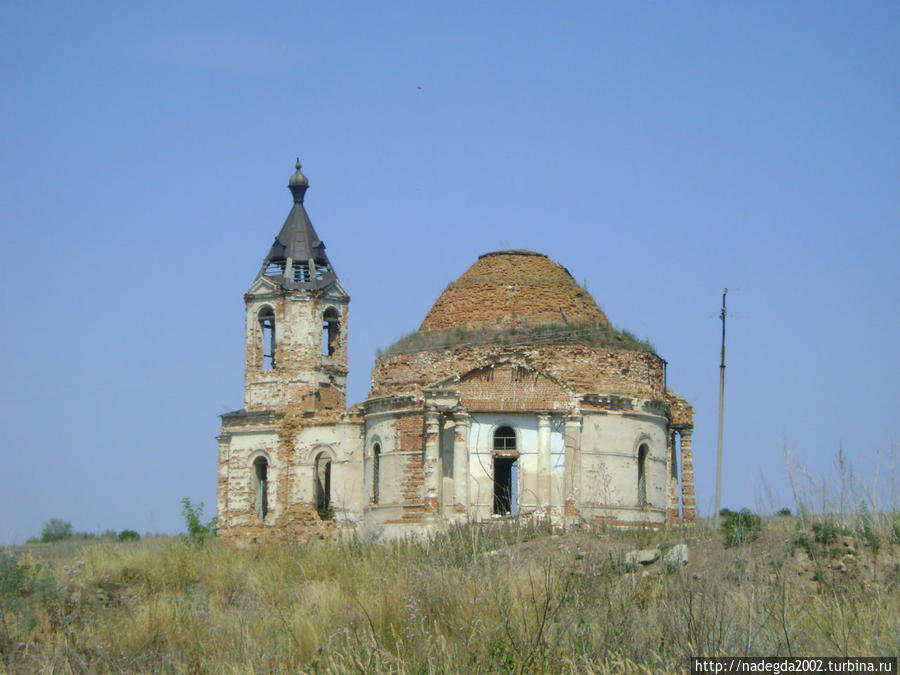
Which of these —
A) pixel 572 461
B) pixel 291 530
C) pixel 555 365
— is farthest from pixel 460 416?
pixel 291 530

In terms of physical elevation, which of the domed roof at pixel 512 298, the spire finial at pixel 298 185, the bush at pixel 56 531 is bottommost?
the bush at pixel 56 531

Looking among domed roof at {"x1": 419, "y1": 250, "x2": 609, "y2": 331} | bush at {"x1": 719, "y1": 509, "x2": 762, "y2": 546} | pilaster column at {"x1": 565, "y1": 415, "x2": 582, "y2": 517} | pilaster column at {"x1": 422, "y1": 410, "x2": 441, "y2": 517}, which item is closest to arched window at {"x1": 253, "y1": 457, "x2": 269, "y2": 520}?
domed roof at {"x1": 419, "y1": 250, "x2": 609, "y2": 331}

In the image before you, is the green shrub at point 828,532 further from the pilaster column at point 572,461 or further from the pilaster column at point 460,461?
the pilaster column at point 460,461

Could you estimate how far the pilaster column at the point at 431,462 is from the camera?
2648 cm

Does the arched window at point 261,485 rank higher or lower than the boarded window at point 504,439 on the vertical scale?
lower

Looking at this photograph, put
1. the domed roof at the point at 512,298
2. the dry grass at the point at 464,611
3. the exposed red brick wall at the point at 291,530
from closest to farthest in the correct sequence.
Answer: the dry grass at the point at 464,611 < the domed roof at the point at 512,298 < the exposed red brick wall at the point at 291,530

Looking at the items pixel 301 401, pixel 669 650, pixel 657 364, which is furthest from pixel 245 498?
pixel 669 650

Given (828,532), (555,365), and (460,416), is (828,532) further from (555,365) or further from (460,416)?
(555,365)

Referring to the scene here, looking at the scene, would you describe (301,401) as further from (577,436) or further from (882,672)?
(882,672)

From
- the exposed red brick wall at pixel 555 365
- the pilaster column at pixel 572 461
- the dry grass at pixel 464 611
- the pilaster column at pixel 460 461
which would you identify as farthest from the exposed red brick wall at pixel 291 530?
the dry grass at pixel 464 611

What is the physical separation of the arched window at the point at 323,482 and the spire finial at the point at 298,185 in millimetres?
8370

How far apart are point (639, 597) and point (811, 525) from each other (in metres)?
6.77

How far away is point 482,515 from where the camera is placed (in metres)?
26.6

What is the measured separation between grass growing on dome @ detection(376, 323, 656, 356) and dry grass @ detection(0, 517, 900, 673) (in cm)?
988
